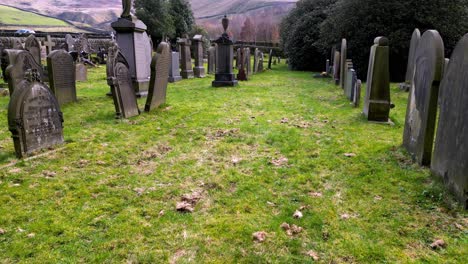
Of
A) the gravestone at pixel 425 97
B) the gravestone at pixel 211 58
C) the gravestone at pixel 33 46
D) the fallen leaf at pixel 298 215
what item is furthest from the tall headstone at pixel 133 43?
the gravestone at pixel 211 58

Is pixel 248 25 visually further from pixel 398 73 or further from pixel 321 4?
pixel 398 73

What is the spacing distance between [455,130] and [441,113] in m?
0.61

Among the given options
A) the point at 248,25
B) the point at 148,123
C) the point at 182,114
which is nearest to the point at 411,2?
the point at 182,114

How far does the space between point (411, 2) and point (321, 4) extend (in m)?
10.9

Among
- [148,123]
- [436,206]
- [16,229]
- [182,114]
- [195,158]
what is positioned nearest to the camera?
[16,229]

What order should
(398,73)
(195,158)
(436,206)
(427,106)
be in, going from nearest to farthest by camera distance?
(436,206) → (427,106) → (195,158) → (398,73)

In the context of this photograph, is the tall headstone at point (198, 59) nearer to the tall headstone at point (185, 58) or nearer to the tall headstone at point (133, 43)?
the tall headstone at point (185, 58)

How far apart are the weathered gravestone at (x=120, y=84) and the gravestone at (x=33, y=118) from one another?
190 cm

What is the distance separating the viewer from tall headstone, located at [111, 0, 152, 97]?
38.9 feet

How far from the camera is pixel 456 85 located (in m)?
4.41

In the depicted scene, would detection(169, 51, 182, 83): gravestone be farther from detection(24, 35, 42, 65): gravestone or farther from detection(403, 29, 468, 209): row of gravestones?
detection(403, 29, 468, 209): row of gravestones

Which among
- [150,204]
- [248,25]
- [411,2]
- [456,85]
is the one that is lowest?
[150,204]

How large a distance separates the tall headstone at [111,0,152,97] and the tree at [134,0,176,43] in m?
26.4

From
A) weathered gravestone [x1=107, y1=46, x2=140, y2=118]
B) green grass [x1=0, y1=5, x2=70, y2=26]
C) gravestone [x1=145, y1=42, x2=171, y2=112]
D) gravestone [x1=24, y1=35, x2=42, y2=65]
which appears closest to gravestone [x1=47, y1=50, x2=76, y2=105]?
weathered gravestone [x1=107, y1=46, x2=140, y2=118]
